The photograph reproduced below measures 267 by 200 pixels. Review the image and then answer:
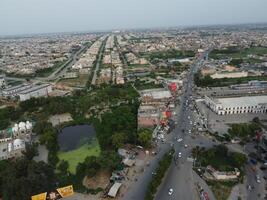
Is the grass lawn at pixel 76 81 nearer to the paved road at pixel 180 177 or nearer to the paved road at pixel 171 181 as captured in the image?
the paved road at pixel 180 177

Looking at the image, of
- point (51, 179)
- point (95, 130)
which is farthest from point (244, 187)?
point (95, 130)

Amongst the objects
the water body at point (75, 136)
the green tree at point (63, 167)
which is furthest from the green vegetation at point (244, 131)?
the green tree at point (63, 167)

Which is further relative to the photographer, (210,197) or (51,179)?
(51,179)

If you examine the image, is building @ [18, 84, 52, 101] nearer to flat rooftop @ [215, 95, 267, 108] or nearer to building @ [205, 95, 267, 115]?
building @ [205, 95, 267, 115]

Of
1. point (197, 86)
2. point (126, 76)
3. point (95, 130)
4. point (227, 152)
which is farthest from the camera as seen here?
point (126, 76)

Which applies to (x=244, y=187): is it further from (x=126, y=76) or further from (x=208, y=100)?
(x=126, y=76)
